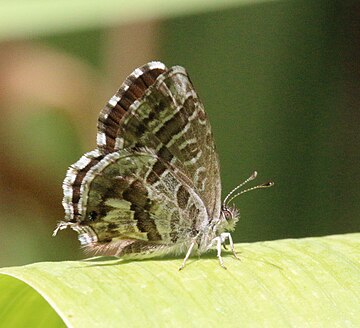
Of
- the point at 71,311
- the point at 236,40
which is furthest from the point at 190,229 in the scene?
the point at 236,40

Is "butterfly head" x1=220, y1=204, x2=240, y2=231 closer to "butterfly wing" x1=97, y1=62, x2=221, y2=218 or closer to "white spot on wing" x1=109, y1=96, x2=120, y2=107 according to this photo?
"butterfly wing" x1=97, y1=62, x2=221, y2=218

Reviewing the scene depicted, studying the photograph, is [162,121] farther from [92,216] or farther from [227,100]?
[227,100]

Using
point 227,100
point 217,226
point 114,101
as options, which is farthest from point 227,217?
point 227,100

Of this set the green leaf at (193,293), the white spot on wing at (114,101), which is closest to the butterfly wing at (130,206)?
the white spot on wing at (114,101)

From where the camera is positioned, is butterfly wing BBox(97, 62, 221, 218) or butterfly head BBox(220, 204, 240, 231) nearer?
butterfly wing BBox(97, 62, 221, 218)

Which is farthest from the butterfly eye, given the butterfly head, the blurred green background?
the blurred green background

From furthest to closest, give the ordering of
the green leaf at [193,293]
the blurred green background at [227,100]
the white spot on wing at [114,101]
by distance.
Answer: the blurred green background at [227,100] → the white spot on wing at [114,101] → the green leaf at [193,293]

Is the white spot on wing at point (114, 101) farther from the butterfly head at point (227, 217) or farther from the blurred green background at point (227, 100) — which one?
the blurred green background at point (227, 100)
